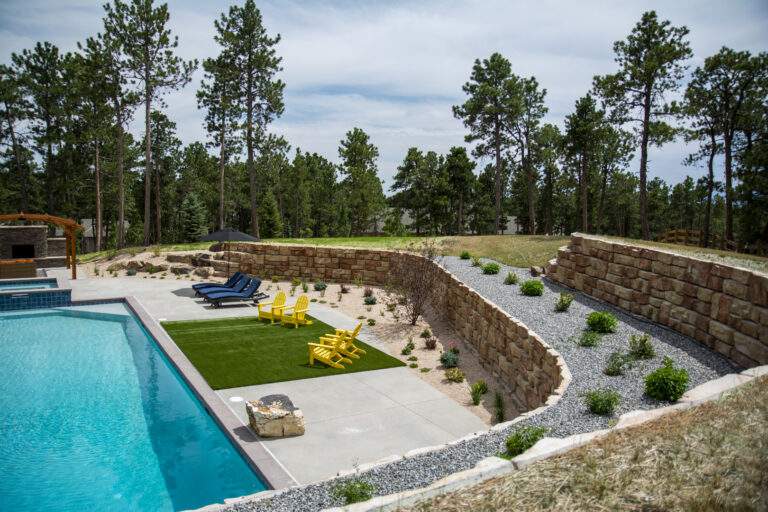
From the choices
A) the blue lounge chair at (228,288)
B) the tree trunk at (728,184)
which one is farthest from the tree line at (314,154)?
the blue lounge chair at (228,288)

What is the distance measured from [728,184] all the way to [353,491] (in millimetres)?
Answer: 25068

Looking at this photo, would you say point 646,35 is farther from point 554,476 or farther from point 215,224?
point 215,224

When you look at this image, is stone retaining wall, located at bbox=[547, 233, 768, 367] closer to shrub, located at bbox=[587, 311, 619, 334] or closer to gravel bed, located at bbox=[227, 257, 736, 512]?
gravel bed, located at bbox=[227, 257, 736, 512]

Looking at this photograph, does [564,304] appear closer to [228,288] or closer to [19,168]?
[228,288]

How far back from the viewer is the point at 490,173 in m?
52.2

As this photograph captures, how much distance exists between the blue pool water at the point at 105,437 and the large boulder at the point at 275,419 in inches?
18.7

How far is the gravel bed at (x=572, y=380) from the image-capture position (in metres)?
4.64

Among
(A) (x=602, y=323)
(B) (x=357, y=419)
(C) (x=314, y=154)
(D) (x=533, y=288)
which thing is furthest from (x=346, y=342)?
(C) (x=314, y=154)

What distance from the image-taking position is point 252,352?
1127 centimetres

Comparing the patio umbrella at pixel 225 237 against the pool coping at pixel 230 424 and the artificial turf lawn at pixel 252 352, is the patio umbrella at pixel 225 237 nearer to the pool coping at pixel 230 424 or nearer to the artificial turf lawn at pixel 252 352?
the artificial turf lawn at pixel 252 352

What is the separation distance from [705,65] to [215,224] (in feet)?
150

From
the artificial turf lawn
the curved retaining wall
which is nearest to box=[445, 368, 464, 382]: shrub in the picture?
the curved retaining wall

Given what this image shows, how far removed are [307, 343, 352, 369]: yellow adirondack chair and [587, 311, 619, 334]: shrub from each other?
510cm

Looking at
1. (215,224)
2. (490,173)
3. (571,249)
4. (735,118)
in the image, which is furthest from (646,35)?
(215,224)
